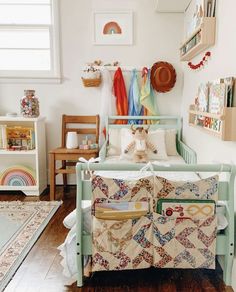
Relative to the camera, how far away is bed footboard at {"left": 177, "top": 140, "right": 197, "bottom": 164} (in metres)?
2.76

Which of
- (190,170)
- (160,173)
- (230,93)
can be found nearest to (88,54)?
(160,173)

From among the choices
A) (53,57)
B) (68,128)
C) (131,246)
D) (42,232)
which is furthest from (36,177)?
(131,246)

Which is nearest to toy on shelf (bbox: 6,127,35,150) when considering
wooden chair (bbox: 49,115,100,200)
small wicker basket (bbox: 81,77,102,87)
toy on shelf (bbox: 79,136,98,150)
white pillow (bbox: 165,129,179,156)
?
wooden chair (bbox: 49,115,100,200)

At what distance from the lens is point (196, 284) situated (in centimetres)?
185

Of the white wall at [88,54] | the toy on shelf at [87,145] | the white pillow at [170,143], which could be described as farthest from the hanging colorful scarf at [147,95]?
the toy on shelf at [87,145]

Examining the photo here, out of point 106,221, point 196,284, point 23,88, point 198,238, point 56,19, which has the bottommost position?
point 196,284

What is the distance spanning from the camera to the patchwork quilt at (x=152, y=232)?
1.67 metres

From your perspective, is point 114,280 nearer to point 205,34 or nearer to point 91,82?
point 205,34

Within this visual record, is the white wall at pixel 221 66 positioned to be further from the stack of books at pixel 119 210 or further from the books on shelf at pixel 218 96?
the stack of books at pixel 119 210

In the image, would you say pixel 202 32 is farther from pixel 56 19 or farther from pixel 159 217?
pixel 56 19

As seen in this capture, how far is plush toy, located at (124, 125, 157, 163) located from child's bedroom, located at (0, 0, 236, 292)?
0.01 metres

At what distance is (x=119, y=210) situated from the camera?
1.66 metres

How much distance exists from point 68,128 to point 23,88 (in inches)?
28.9

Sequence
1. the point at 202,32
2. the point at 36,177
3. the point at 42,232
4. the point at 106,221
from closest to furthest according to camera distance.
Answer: the point at 106,221, the point at 202,32, the point at 42,232, the point at 36,177
